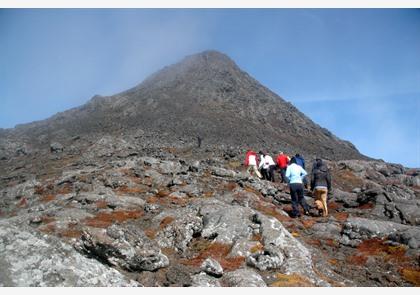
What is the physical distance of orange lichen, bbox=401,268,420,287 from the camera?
40.8 feet

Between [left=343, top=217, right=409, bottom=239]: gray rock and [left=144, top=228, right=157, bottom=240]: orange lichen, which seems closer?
[left=144, top=228, right=157, bottom=240]: orange lichen

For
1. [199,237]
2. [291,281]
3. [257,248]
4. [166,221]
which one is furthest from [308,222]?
[291,281]

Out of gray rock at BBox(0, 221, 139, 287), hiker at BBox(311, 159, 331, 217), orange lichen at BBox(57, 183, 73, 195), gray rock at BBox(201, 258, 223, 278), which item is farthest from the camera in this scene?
orange lichen at BBox(57, 183, 73, 195)

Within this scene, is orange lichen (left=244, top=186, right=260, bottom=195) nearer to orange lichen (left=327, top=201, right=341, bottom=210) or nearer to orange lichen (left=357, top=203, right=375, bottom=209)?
orange lichen (left=327, top=201, right=341, bottom=210)

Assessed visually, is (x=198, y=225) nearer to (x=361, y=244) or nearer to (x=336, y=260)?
(x=336, y=260)

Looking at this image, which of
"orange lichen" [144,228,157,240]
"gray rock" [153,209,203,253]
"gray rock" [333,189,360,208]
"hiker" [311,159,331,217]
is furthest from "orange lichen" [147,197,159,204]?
"gray rock" [333,189,360,208]

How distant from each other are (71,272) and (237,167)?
3259 cm

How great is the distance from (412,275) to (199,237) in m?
8.08

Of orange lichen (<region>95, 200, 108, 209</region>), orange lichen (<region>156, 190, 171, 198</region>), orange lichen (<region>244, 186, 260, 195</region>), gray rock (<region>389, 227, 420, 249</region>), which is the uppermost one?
orange lichen (<region>244, 186, 260, 195</region>)

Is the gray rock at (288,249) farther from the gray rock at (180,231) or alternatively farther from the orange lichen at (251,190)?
the orange lichen at (251,190)

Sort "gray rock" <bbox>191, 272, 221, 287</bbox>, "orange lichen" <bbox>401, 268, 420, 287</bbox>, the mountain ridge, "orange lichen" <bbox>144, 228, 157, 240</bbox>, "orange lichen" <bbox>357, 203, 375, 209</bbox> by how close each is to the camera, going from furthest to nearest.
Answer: the mountain ridge, "orange lichen" <bbox>357, 203, 375, 209</bbox>, "orange lichen" <bbox>144, 228, 157, 240</bbox>, "orange lichen" <bbox>401, 268, 420, 287</bbox>, "gray rock" <bbox>191, 272, 221, 287</bbox>

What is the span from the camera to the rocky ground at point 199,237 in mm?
10039

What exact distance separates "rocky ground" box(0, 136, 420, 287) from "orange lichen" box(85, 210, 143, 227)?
5cm

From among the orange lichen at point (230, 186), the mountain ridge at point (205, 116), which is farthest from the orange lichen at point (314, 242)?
the mountain ridge at point (205, 116)
